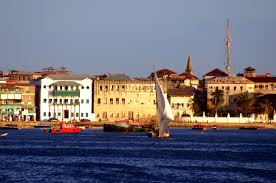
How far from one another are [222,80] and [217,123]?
20.9 meters

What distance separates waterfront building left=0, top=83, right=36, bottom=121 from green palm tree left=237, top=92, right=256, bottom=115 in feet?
128

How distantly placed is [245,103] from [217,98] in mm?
5983

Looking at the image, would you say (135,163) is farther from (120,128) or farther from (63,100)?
(63,100)

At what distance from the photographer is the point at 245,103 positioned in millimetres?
188750

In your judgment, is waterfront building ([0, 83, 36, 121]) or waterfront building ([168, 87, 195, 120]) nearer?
waterfront building ([0, 83, 36, 121])

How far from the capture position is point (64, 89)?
587ft

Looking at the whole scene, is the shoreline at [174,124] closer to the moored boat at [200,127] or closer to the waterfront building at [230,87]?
the moored boat at [200,127]

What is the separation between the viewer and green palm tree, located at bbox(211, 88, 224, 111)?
192 meters

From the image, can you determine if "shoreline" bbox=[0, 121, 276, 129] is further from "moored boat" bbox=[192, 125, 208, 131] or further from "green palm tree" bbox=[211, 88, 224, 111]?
"green palm tree" bbox=[211, 88, 224, 111]

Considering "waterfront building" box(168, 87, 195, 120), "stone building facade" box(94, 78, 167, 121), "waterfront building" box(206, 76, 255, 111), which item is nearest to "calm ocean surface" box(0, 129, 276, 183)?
"stone building facade" box(94, 78, 167, 121)

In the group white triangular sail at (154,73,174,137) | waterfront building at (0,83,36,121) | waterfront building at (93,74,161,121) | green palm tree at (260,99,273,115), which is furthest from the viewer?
green palm tree at (260,99,273,115)

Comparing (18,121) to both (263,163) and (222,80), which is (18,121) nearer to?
(222,80)

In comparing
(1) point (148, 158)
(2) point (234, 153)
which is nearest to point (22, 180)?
(1) point (148, 158)

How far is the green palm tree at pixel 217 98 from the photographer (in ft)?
629
